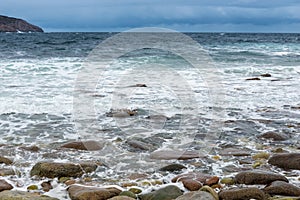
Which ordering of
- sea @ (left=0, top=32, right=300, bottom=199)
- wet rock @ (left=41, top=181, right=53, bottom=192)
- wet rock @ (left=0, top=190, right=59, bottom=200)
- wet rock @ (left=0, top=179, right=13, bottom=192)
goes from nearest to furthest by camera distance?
1. wet rock @ (left=0, top=190, right=59, bottom=200)
2. wet rock @ (left=0, top=179, right=13, bottom=192)
3. wet rock @ (left=41, top=181, right=53, bottom=192)
4. sea @ (left=0, top=32, right=300, bottom=199)

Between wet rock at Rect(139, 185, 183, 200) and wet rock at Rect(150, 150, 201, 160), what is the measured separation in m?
1.31

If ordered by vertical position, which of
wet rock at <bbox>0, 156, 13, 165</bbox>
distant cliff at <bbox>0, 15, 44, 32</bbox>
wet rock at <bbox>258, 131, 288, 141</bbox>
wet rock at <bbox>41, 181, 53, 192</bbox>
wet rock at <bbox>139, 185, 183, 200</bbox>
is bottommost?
wet rock at <bbox>41, 181, 53, 192</bbox>

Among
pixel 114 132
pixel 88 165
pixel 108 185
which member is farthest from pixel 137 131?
pixel 108 185

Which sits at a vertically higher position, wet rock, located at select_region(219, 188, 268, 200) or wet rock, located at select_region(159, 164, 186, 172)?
wet rock, located at select_region(219, 188, 268, 200)

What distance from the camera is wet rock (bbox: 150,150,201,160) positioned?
5.88m

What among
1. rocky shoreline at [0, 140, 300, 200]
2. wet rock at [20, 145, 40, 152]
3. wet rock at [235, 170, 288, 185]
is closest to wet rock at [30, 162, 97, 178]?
rocky shoreline at [0, 140, 300, 200]

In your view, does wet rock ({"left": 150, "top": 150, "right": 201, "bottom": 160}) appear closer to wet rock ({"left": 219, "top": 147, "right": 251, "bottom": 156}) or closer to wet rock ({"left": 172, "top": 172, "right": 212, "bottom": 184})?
wet rock ({"left": 219, "top": 147, "right": 251, "bottom": 156})

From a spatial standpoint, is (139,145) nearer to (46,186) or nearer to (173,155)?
(173,155)

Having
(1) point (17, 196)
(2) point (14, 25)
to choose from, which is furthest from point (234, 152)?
(2) point (14, 25)

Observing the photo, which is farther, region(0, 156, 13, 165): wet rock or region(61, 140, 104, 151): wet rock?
region(61, 140, 104, 151): wet rock

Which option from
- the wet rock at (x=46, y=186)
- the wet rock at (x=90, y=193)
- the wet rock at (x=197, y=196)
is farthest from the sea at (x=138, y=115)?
the wet rock at (x=197, y=196)

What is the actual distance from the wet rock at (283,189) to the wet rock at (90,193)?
6.07ft

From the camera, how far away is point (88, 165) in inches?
212

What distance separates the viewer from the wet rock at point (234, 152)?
610 centimetres
